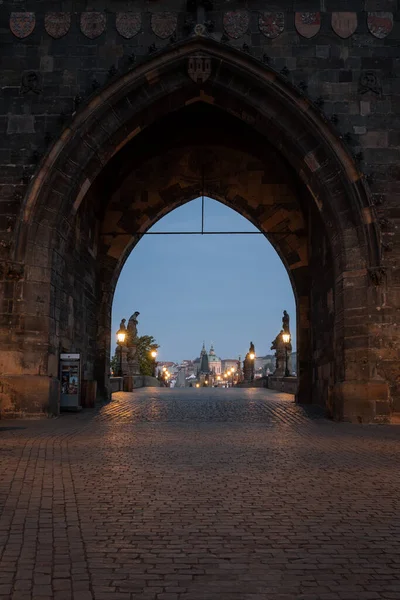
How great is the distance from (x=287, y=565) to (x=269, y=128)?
14228 millimetres

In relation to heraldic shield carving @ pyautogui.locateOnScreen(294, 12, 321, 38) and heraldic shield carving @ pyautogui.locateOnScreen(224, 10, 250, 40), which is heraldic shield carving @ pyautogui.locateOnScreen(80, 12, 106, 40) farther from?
heraldic shield carving @ pyautogui.locateOnScreen(294, 12, 321, 38)

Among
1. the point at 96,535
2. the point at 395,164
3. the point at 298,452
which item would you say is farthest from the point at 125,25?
the point at 96,535

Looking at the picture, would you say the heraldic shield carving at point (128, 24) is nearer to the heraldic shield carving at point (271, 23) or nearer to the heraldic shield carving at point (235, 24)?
the heraldic shield carving at point (235, 24)

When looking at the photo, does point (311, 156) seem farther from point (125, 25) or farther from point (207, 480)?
point (207, 480)

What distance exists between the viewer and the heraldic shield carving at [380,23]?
1623cm

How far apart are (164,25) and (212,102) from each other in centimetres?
218

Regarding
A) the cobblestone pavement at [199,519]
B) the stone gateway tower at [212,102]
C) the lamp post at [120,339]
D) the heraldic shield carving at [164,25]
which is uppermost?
the heraldic shield carving at [164,25]

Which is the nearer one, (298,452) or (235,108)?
(298,452)

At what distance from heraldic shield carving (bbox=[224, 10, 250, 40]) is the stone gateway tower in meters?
0.02

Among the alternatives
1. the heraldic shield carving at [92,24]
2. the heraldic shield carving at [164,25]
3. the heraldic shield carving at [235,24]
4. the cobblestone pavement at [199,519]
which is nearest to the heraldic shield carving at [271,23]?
the heraldic shield carving at [235,24]

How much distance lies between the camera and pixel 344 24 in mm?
16359

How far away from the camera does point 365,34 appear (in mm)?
16297

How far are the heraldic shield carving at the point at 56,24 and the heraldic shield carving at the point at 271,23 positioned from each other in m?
4.63

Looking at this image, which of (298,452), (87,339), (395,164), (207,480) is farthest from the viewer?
(87,339)
